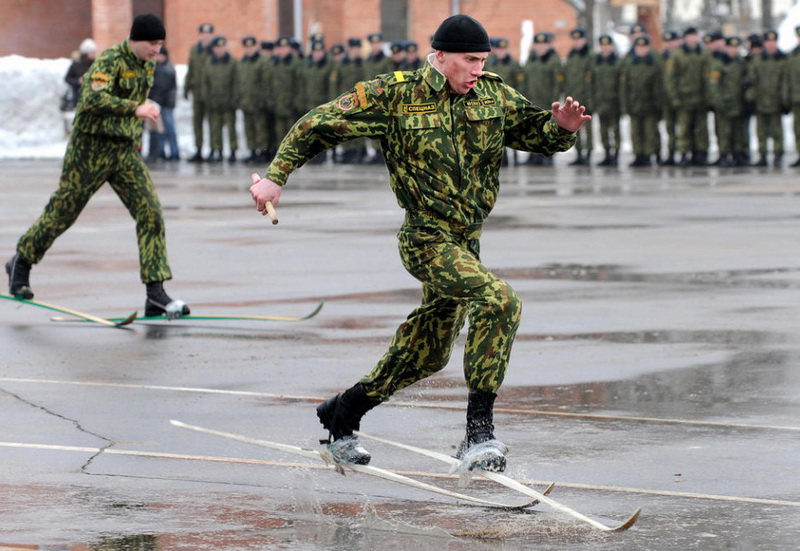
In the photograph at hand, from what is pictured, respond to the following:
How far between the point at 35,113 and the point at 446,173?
3469 centimetres

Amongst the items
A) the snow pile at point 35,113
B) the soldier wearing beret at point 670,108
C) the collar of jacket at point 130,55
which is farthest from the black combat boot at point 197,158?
the collar of jacket at point 130,55

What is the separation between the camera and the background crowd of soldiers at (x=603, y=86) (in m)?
30.5

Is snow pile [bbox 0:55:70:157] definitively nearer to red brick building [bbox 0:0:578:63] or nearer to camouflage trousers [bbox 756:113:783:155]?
red brick building [bbox 0:0:578:63]

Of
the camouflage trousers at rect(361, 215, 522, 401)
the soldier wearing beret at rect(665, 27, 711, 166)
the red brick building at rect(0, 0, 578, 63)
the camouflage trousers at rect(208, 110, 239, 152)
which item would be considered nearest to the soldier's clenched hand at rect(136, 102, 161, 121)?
the camouflage trousers at rect(361, 215, 522, 401)

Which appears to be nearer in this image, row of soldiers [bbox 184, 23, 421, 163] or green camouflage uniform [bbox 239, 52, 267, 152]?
row of soldiers [bbox 184, 23, 421, 163]

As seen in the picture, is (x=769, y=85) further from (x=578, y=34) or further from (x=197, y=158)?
(x=197, y=158)

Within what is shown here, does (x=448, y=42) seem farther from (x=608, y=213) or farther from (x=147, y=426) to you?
(x=608, y=213)

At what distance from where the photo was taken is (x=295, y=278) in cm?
1460

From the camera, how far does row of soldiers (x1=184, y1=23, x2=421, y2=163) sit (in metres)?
34.8

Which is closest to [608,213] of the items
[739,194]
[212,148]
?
[739,194]

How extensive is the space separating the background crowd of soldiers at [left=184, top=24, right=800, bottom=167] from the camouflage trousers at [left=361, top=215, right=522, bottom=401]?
2380cm

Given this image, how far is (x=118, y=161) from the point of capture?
12.2m

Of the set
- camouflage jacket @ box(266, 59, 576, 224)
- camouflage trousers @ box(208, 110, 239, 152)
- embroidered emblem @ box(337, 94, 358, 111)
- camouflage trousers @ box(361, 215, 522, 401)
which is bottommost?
camouflage trousers @ box(208, 110, 239, 152)

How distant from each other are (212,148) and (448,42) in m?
29.7
